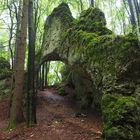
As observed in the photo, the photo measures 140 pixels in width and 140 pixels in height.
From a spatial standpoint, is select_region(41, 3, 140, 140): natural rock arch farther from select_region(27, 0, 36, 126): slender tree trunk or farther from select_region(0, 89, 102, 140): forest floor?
select_region(27, 0, 36, 126): slender tree trunk

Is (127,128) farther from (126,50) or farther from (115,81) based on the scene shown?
(126,50)

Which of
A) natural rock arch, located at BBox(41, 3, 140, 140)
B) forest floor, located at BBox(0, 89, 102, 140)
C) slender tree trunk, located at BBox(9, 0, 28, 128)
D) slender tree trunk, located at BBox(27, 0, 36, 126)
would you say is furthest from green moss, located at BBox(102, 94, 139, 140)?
slender tree trunk, located at BBox(9, 0, 28, 128)

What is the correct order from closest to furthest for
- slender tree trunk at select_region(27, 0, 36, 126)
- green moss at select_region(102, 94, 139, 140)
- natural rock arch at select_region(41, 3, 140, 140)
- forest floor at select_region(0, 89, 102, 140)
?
green moss at select_region(102, 94, 139, 140), natural rock arch at select_region(41, 3, 140, 140), forest floor at select_region(0, 89, 102, 140), slender tree trunk at select_region(27, 0, 36, 126)

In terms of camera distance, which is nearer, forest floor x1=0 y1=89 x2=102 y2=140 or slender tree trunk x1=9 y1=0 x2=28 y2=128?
forest floor x1=0 y1=89 x2=102 y2=140

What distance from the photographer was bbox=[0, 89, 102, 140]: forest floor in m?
9.29

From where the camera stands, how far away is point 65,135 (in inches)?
363

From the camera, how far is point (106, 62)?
31.0ft

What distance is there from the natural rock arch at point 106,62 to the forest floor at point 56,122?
1.28 metres

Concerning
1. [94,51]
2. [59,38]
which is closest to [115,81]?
[94,51]

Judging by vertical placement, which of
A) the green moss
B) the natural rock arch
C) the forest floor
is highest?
the natural rock arch

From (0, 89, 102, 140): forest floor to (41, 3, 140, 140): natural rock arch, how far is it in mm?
1283

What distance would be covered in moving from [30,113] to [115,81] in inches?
163

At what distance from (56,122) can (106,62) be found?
13.0 feet

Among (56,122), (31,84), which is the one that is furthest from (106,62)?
(56,122)
